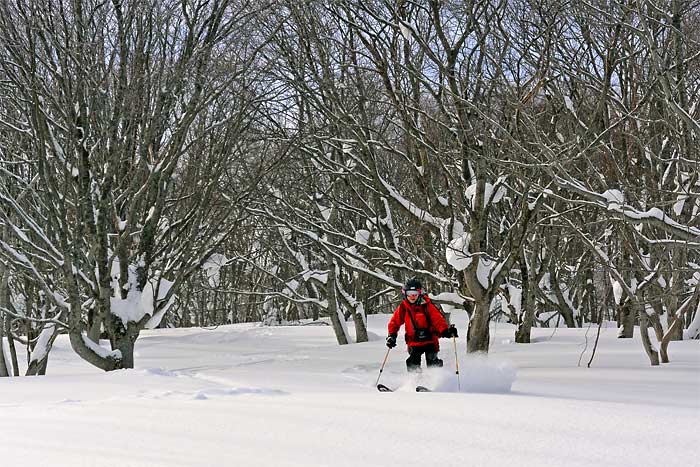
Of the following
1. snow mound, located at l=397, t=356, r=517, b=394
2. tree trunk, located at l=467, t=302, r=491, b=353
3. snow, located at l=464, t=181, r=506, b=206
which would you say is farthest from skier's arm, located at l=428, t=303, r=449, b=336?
snow, located at l=464, t=181, r=506, b=206

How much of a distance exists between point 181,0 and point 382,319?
16.0 m

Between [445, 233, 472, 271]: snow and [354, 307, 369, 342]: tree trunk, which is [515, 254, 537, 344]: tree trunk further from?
[445, 233, 472, 271]: snow

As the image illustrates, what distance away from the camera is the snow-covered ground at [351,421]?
378cm

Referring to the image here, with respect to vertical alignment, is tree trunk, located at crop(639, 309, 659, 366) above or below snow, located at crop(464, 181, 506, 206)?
below

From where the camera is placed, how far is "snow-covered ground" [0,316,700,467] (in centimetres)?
378

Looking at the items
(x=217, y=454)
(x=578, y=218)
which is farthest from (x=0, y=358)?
(x=578, y=218)

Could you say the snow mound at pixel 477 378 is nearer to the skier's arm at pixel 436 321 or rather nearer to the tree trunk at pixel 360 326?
the skier's arm at pixel 436 321

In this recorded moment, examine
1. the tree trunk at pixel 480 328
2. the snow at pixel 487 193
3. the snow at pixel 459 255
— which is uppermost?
the snow at pixel 487 193

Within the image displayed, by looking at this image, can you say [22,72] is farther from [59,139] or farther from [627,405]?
[627,405]

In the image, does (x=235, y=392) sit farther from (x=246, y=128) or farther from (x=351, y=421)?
(x=246, y=128)

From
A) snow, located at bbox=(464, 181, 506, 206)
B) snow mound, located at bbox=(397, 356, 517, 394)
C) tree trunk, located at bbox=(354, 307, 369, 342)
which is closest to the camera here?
snow mound, located at bbox=(397, 356, 517, 394)

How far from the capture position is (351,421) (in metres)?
4.61

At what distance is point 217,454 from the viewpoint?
379cm

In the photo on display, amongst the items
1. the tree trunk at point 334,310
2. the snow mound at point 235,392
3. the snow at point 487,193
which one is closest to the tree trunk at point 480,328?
the snow at point 487,193
